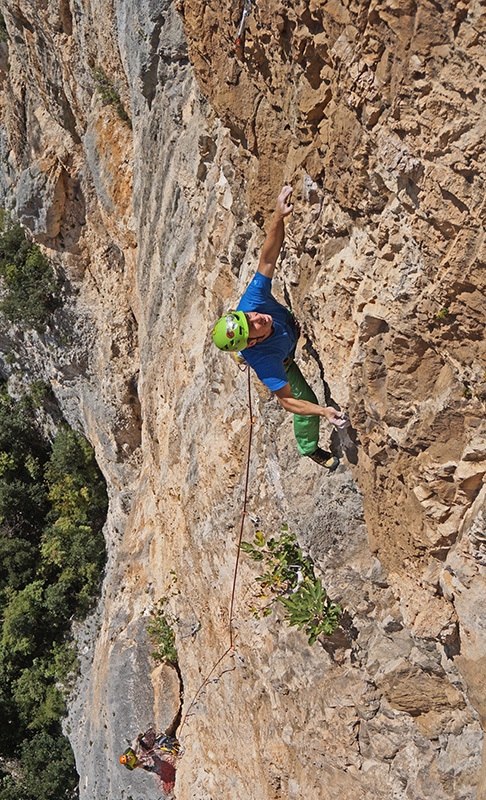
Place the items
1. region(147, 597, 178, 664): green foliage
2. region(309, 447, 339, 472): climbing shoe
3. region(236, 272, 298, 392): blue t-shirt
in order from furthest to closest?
1. region(147, 597, 178, 664): green foliage
2. region(309, 447, 339, 472): climbing shoe
3. region(236, 272, 298, 392): blue t-shirt

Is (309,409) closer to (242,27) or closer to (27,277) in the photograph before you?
(242,27)

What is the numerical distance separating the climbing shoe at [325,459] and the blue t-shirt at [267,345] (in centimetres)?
61

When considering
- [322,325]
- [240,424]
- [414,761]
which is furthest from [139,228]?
[414,761]

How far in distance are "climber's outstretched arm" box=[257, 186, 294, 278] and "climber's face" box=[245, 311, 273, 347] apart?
337mm

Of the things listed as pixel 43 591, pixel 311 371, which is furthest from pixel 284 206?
pixel 43 591

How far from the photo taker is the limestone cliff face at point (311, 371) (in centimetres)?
296

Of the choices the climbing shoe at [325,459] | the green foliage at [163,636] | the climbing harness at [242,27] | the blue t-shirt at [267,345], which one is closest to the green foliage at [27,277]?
the green foliage at [163,636]

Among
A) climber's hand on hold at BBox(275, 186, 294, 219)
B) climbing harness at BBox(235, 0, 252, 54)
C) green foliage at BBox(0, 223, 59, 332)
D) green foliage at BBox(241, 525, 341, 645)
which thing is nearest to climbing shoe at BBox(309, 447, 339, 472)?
green foliage at BBox(241, 525, 341, 645)

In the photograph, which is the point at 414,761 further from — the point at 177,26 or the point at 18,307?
the point at 18,307

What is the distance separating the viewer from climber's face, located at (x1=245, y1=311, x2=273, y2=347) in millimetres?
4027

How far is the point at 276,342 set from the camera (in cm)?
431

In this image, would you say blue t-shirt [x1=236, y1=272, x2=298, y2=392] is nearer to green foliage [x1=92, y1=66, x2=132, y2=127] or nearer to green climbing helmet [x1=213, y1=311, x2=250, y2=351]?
green climbing helmet [x1=213, y1=311, x2=250, y2=351]

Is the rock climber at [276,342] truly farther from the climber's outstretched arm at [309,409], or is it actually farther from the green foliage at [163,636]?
the green foliage at [163,636]

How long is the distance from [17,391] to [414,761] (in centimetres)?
1287
